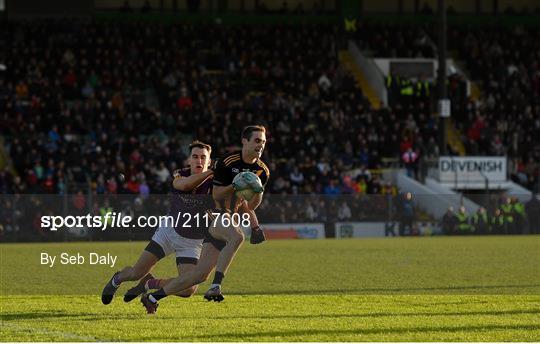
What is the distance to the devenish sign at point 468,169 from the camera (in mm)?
33281

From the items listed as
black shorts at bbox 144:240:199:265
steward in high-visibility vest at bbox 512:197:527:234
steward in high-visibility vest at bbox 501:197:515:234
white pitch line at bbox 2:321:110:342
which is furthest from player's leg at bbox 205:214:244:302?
steward in high-visibility vest at bbox 512:197:527:234

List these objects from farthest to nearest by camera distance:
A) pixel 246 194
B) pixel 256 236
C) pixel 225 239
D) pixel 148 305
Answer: pixel 148 305, pixel 225 239, pixel 256 236, pixel 246 194

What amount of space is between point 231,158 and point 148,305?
1.84 metres

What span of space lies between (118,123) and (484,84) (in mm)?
13749

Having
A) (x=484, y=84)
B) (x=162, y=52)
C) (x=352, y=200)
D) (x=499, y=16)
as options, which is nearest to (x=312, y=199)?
(x=352, y=200)

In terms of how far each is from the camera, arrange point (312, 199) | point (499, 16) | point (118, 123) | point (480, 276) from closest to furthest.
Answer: point (480, 276)
point (312, 199)
point (118, 123)
point (499, 16)

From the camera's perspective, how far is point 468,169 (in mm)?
33438

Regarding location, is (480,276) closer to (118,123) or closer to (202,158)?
(202,158)

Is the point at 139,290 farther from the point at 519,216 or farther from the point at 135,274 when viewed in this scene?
the point at 519,216

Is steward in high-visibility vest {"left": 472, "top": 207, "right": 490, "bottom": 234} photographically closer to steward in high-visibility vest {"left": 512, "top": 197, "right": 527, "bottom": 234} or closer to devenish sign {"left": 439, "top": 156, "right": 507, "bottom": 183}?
steward in high-visibility vest {"left": 512, "top": 197, "right": 527, "bottom": 234}

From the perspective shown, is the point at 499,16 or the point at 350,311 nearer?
the point at 350,311

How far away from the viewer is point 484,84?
4122 cm

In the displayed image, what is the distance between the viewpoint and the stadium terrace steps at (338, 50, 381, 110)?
131ft

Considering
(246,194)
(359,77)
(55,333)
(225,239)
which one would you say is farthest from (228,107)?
(246,194)
